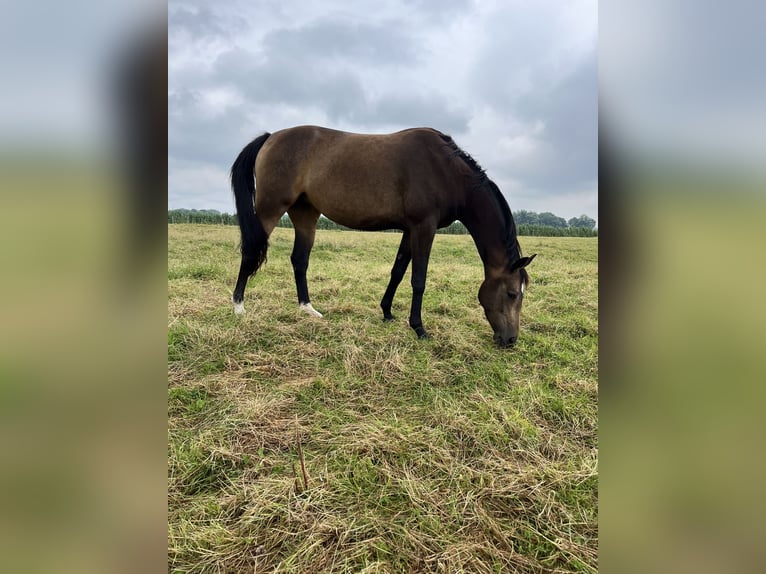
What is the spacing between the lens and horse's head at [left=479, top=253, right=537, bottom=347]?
3893mm

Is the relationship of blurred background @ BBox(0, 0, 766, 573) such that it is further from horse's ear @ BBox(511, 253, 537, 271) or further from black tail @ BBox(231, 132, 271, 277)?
black tail @ BBox(231, 132, 271, 277)

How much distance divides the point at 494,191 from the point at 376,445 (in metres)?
3.26

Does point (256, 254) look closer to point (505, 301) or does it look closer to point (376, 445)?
point (505, 301)

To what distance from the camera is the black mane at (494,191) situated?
406 cm

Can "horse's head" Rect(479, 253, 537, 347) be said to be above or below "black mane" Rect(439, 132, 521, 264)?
below

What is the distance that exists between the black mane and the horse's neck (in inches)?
1.7

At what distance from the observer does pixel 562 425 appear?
240cm

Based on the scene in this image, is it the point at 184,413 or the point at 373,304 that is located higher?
the point at 373,304

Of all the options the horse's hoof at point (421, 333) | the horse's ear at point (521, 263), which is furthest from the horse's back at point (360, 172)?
the horse's hoof at point (421, 333)
